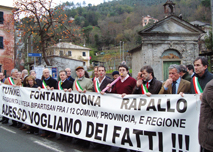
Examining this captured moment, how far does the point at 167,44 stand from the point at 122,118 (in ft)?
A: 59.9

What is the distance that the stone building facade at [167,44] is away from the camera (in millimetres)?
21469

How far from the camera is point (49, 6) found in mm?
17875

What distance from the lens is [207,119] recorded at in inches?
118

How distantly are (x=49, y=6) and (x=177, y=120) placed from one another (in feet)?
53.6

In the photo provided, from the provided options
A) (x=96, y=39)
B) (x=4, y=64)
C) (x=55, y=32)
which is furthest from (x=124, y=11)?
(x=55, y=32)

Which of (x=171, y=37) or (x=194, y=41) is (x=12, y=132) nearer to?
(x=171, y=37)

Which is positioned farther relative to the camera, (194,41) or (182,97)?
(194,41)

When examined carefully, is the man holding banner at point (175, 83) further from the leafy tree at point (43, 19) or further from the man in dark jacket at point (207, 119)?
the leafy tree at point (43, 19)

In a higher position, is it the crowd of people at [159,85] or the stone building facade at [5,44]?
the stone building facade at [5,44]

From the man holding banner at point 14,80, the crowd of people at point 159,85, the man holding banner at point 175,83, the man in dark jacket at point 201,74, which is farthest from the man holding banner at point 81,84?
the man holding banner at point 14,80

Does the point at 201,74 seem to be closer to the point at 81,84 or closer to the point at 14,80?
the point at 81,84

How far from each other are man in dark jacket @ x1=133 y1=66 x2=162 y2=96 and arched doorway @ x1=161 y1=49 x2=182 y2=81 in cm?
1721

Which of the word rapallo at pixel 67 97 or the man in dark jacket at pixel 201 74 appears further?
the word rapallo at pixel 67 97

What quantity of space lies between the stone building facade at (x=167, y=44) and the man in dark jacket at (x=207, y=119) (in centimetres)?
1869
